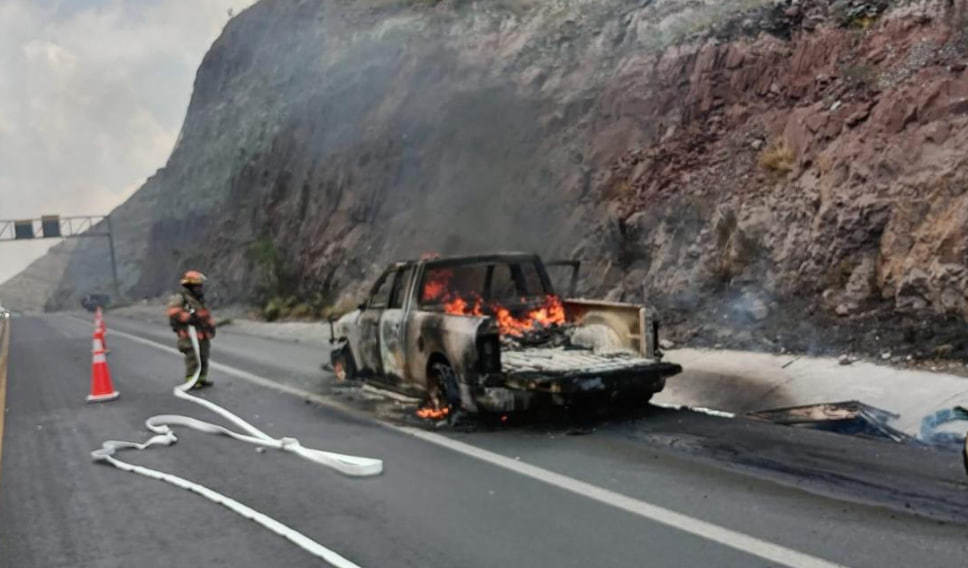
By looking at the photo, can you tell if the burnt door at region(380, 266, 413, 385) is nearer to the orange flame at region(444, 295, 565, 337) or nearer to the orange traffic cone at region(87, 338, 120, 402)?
the orange flame at region(444, 295, 565, 337)

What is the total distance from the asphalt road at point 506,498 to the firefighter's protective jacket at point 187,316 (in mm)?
2808

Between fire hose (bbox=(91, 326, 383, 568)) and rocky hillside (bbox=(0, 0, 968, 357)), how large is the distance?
20.3 feet

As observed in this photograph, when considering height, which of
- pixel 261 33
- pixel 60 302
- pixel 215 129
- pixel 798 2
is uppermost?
pixel 261 33

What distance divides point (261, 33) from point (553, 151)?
3731cm

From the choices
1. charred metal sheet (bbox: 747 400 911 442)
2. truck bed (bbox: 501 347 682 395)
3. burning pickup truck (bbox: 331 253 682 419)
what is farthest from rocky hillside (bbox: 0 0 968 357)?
truck bed (bbox: 501 347 682 395)

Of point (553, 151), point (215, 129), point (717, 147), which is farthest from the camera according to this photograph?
point (215, 129)

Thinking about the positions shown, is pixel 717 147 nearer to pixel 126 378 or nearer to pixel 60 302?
pixel 126 378

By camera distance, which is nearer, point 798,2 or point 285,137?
point 798,2

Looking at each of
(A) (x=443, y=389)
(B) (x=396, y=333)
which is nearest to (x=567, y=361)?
(A) (x=443, y=389)

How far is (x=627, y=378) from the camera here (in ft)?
27.7

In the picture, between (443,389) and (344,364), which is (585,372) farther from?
(344,364)

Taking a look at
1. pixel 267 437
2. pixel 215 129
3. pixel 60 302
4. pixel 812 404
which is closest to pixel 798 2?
pixel 812 404

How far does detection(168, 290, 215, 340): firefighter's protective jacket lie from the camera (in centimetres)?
1231

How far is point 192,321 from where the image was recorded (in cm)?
1234
